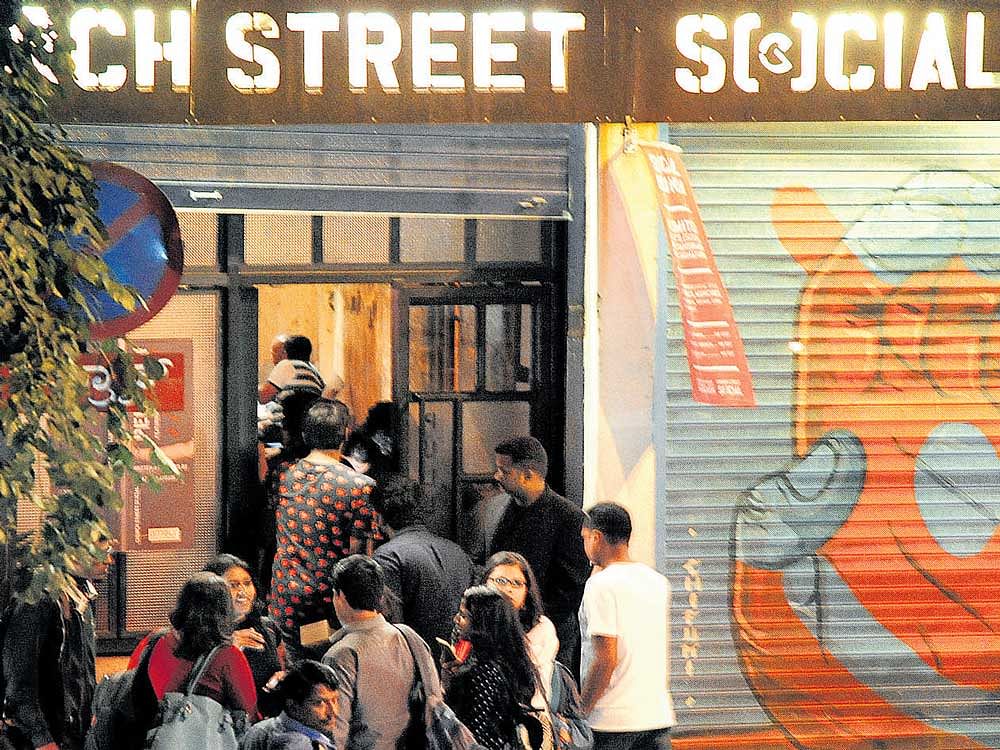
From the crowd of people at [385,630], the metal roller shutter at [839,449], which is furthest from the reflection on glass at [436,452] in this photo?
the metal roller shutter at [839,449]

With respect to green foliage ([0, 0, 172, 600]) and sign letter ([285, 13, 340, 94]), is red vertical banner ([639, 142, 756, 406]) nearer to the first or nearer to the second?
sign letter ([285, 13, 340, 94])

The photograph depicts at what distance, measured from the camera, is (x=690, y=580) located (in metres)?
8.42

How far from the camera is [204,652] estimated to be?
614cm

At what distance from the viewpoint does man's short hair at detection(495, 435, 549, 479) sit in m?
7.97

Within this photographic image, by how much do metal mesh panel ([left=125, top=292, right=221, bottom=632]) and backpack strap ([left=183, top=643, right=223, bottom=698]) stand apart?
3512 mm

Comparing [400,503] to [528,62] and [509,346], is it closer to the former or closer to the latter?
[509,346]

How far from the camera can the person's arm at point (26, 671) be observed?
6.74 meters

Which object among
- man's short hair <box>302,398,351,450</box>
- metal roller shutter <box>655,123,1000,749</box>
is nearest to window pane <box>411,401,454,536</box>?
man's short hair <box>302,398,351,450</box>

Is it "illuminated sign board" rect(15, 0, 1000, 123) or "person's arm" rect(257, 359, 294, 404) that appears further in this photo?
"person's arm" rect(257, 359, 294, 404)

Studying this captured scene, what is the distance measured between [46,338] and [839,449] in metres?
4.54

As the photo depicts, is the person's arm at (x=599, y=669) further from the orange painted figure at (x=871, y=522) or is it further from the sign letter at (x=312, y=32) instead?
the sign letter at (x=312, y=32)

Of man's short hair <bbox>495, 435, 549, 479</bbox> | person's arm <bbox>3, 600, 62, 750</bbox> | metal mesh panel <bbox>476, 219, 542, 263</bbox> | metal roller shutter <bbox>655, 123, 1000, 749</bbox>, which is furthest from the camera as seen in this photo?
metal mesh panel <bbox>476, 219, 542, 263</bbox>

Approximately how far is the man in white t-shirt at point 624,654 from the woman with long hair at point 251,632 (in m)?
1.35

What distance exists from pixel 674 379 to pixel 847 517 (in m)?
1.16
